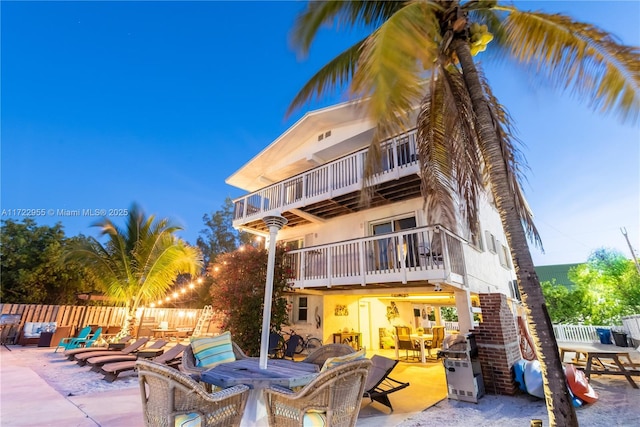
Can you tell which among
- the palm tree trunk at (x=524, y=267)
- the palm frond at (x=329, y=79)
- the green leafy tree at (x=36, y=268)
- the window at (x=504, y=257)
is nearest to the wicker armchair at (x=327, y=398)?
the palm tree trunk at (x=524, y=267)

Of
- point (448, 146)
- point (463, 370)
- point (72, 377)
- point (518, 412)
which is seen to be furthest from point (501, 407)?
point (72, 377)

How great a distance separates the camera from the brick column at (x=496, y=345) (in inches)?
236

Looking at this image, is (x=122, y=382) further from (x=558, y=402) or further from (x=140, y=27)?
(x=140, y=27)

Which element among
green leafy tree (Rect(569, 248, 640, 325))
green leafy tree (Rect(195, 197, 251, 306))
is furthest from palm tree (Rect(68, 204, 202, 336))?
green leafy tree (Rect(569, 248, 640, 325))

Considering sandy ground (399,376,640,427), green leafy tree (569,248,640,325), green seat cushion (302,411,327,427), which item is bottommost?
sandy ground (399,376,640,427)

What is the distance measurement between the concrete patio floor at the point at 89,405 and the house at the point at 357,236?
2813 mm

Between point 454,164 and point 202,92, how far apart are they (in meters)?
32.9

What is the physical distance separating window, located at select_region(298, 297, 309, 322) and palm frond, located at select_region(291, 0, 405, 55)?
10493mm

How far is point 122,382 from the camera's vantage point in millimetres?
6734

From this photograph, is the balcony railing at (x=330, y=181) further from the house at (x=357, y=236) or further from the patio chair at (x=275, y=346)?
the patio chair at (x=275, y=346)

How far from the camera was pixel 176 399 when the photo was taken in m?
2.63

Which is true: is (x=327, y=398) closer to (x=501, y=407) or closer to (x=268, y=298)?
(x=268, y=298)

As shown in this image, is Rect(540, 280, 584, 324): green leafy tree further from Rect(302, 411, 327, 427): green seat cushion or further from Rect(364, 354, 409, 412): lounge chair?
Rect(302, 411, 327, 427): green seat cushion

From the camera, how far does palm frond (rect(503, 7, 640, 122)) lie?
3881mm
